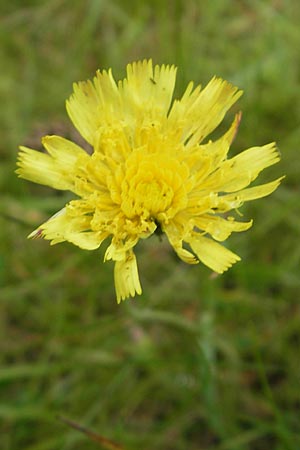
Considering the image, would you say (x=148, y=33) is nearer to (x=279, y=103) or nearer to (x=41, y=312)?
(x=279, y=103)

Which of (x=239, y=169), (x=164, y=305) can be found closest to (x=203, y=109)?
(x=239, y=169)

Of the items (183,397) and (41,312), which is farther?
(41,312)

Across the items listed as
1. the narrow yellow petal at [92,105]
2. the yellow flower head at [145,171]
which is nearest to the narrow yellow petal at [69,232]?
the yellow flower head at [145,171]

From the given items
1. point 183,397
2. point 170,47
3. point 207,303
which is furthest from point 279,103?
point 183,397

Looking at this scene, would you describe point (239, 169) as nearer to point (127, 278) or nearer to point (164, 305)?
point (127, 278)

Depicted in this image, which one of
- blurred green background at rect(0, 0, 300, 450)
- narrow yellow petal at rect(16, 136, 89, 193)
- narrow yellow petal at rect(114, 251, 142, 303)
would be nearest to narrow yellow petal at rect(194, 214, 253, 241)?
narrow yellow petal at rect(114, 251, 142, 303)

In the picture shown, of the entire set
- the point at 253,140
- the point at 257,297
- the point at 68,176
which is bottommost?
the point at 257,297

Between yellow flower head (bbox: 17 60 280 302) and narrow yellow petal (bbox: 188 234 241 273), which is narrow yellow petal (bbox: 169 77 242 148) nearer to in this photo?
yellow flower head (bbox: 17 60 280 302)
